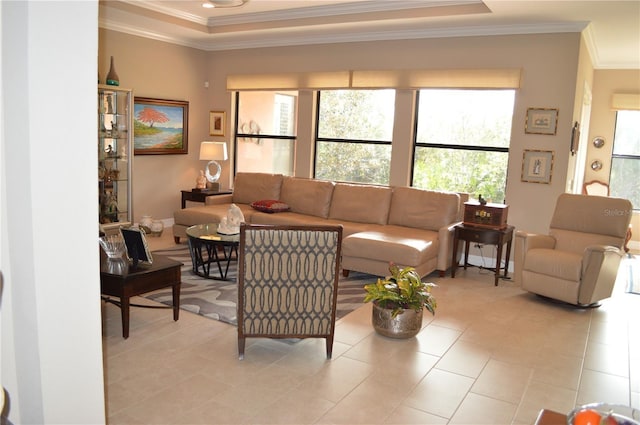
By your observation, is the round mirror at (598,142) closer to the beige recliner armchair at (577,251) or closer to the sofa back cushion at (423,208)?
the beige recliner armchair at (577,251)

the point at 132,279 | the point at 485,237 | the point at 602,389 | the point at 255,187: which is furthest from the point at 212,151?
the point at 602,389

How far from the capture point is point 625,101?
315 inches

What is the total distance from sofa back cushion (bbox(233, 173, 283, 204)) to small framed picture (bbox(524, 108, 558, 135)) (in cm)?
312

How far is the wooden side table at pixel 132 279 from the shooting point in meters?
3.53

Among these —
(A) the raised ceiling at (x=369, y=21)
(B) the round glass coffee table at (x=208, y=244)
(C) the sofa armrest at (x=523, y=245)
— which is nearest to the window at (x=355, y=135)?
(A) the raised ceiling at (x=369, y=21)

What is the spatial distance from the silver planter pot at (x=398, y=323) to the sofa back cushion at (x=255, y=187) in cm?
341

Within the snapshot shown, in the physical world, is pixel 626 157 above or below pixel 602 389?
above

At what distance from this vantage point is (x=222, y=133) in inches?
318

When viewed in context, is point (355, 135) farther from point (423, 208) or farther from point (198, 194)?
point (198, 194)

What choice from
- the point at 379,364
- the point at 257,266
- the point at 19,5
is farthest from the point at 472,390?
the point at 19,5

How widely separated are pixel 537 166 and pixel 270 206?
310 cm

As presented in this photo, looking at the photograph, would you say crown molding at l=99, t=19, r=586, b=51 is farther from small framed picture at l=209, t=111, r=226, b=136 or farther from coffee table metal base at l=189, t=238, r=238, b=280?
coffee table metal base at l=189, t=238, r=238, b=280

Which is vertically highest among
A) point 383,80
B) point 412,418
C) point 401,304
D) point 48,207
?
point 383,80

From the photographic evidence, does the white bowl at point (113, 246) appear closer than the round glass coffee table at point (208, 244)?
Yes
